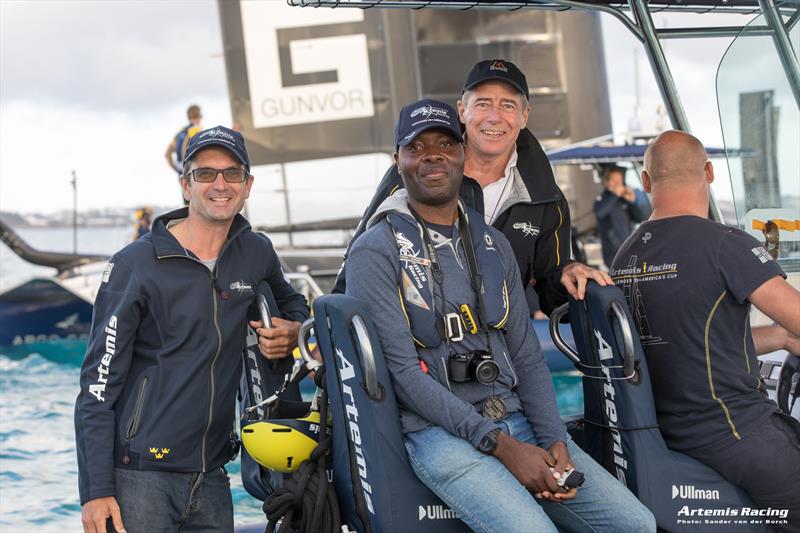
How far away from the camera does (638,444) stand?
2.87 metres

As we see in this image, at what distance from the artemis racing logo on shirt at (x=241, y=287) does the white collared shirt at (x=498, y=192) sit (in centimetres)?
90

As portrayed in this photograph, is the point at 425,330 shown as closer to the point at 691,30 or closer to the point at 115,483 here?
the point at 115,483

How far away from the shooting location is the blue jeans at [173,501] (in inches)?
108

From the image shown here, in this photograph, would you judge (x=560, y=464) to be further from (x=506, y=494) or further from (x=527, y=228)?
(x=527, y=228)

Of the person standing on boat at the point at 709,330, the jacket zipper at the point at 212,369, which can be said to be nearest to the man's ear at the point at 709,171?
the person standing on boat at the point at 709,330

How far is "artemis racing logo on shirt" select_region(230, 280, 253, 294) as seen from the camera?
2.95m

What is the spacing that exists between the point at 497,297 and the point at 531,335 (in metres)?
0.22

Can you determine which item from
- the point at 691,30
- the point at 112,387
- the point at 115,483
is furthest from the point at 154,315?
the point at 691,30

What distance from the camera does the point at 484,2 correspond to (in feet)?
12.8

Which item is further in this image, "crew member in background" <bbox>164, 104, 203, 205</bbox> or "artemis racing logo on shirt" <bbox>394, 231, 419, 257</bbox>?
"crew member in background" <bbox>164, 104, 203, 205</bbox>

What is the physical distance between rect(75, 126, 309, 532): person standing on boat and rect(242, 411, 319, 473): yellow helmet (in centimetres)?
22

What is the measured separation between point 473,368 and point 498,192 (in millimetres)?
983

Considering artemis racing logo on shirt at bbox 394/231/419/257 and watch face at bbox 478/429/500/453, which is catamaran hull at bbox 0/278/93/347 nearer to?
artemis racing logo on shirt at bbox 394/231/419/257

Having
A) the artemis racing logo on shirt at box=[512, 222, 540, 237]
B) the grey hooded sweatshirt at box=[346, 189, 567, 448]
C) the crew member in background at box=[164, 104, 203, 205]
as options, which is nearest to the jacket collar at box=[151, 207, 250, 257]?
the grey hooded sweatshirt at box=[346, 189, 567, 448]
